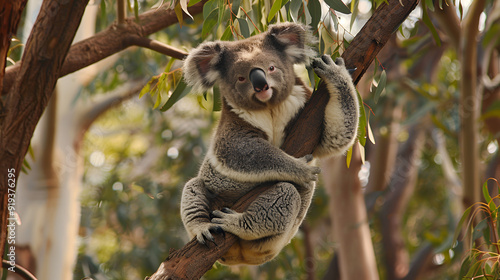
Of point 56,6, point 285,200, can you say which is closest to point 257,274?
point 285,200

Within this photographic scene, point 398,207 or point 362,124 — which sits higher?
point 362,124

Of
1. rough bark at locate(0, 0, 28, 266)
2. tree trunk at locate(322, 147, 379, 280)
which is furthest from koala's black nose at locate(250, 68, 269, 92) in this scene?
tree trunk at locate(322, 147, 379, 280)

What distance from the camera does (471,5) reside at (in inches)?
174

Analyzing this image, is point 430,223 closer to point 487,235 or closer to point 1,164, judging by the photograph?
point 487,235

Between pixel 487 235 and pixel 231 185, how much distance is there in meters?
1.66

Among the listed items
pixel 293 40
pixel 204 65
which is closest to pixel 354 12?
pixel 293 40

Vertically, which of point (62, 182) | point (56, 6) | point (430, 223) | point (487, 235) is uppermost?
point (56, 6)

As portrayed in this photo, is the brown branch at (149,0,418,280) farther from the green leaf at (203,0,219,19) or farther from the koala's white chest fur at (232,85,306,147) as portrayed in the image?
the green leaf at (203,0,219,19)

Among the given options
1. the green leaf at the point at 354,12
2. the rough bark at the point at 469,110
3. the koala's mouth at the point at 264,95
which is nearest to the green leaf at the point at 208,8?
the koala's mouth at the point at 264,95

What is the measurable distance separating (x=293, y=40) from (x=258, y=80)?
0.42 meters

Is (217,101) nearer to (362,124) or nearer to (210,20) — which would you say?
(210,20)

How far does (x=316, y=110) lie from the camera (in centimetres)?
241

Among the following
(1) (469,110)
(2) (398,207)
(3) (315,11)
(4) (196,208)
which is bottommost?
(2) (398,207)

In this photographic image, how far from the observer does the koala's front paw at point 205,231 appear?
2.14 meters
